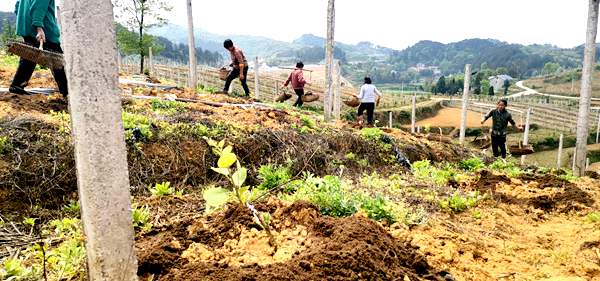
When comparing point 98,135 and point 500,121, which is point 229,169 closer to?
point 98,135

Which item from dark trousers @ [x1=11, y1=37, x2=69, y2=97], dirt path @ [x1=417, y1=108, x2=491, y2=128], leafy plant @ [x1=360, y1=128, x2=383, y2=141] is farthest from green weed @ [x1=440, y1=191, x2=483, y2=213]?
dirt path @ [x1=417, y1=108, x2=491, y2=128]

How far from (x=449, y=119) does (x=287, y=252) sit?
144 feet

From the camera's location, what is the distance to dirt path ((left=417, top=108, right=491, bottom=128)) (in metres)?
40.1

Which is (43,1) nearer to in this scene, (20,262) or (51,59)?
(51,59)

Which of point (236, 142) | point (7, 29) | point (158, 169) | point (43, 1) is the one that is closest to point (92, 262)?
point (158, 169)

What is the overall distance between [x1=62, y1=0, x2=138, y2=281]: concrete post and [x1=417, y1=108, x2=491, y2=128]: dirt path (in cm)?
3700

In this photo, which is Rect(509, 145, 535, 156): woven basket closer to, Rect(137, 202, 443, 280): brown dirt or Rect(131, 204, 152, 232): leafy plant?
Rect(137, 202, 443, 280): brown dirt

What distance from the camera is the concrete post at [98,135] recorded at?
1.65 meters

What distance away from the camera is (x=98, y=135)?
5.65 feet

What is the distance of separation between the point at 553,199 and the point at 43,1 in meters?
6.61

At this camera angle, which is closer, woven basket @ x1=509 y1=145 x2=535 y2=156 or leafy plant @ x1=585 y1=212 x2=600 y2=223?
leafy plant @ x1=585 y1=212 x2=600 y2=223

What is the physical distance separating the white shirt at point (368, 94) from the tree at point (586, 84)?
4462mm

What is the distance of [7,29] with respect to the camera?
86.7 ft

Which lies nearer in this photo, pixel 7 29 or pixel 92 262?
pixel 92 262
